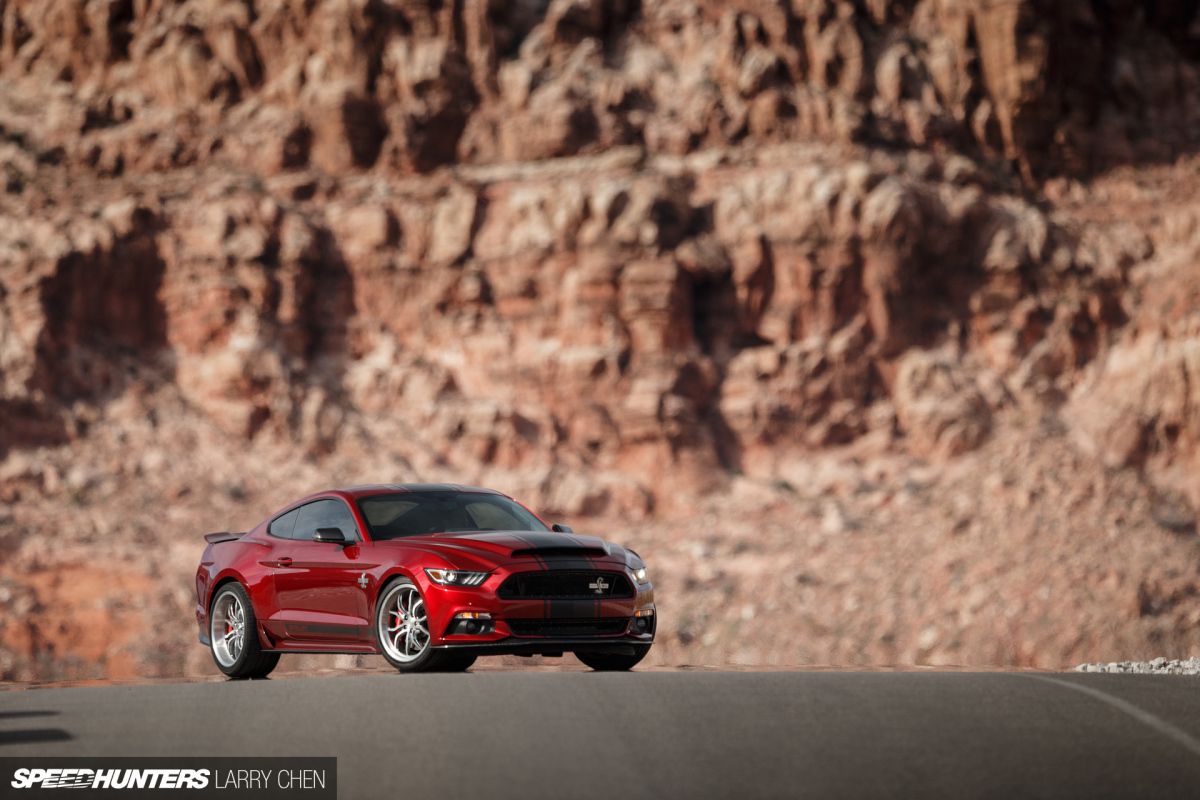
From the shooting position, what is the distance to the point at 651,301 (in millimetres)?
33750

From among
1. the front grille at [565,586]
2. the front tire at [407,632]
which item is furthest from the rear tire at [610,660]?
the front tire at [407,632]

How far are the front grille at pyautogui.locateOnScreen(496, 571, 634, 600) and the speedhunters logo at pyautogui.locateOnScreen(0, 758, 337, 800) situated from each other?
3.39 meters

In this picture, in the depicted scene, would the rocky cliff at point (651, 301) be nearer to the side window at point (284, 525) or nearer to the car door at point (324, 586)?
the side window at point (284, 525)

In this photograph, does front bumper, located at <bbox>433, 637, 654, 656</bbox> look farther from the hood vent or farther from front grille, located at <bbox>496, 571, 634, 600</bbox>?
the hood vent

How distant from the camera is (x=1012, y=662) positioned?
88.5 ft

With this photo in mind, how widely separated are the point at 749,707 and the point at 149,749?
11.3 ft

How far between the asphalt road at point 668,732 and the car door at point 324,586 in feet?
2.19

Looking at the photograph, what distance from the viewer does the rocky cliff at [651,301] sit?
29.3 metres

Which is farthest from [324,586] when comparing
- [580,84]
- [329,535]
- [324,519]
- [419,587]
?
[580,84]

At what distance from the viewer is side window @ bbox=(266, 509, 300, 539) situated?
37.2ft

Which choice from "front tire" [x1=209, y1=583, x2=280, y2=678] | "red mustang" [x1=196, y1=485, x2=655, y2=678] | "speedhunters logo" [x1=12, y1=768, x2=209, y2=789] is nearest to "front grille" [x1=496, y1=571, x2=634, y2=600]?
"red mustang" [x1=196, y1=485, x2=655, y2=678]

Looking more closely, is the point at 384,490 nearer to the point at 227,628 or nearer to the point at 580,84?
the point at 227,628

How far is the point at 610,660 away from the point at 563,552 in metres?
1.59

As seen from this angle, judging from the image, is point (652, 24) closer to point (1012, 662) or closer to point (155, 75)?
point (155, 75)
